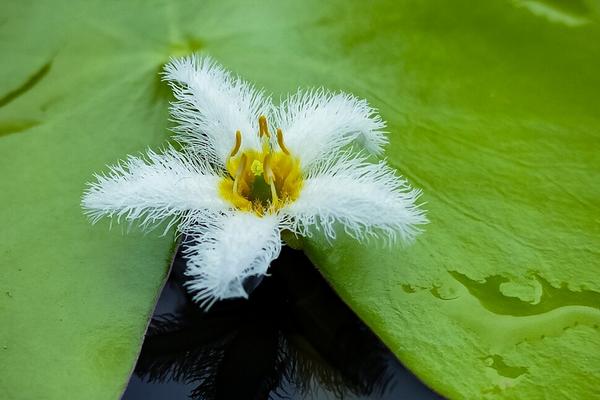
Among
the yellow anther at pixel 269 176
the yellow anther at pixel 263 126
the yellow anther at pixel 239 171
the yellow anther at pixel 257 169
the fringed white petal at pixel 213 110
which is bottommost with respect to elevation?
the yellow anther at pixel 269 176

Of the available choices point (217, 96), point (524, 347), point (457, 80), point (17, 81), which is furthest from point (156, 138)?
point (524, 347)

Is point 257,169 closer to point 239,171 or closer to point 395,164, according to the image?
point 239,171

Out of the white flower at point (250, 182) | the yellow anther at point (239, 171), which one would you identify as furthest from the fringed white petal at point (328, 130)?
the yellow anther at point (239, 171)

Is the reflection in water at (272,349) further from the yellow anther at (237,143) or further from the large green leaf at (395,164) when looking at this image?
the yellow anther at (237,143)

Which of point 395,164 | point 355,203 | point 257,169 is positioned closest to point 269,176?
point 257,169

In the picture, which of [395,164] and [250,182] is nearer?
[250,182]

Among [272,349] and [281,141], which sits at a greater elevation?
[281,141]
